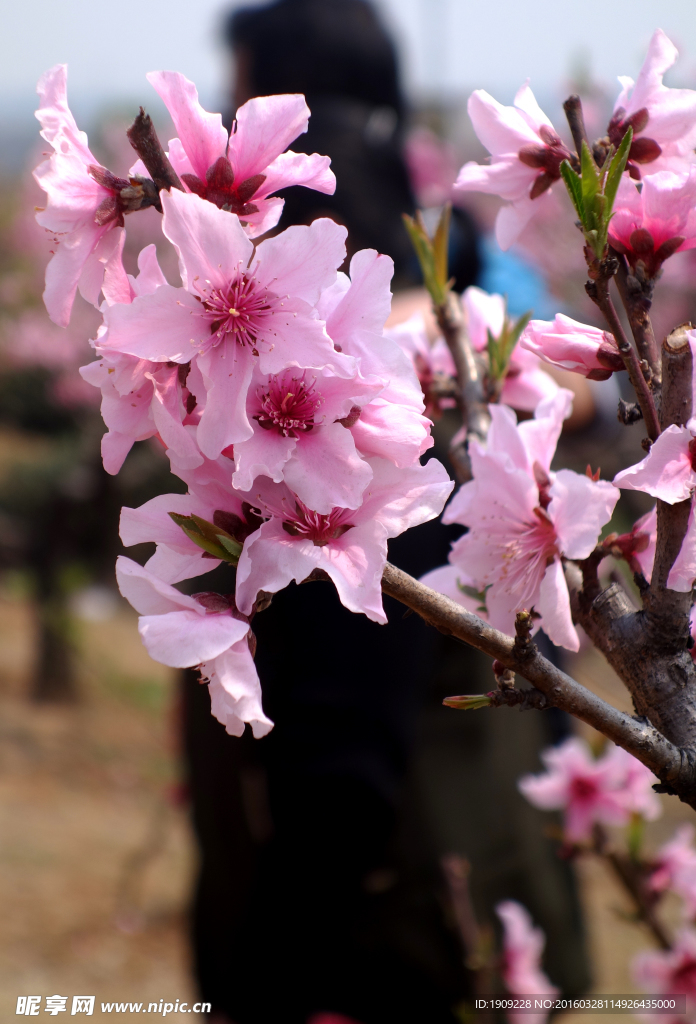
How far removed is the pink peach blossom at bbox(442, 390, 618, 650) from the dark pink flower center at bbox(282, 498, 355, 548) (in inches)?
4.6

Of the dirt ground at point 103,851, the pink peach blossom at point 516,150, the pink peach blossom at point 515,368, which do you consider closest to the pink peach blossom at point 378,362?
the pink peach blossom at point 516,150

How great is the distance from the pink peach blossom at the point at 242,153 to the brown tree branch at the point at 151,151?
10 millimetres

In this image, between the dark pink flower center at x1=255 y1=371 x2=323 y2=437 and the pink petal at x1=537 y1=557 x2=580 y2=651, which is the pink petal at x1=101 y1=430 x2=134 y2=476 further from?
the pink petal at x1=537 y1=557 x2=580 y2=651

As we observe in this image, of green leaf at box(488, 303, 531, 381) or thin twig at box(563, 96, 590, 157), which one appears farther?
green leaf at box(488, 303, 531, 381)

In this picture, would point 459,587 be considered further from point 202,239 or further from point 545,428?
point 202,239

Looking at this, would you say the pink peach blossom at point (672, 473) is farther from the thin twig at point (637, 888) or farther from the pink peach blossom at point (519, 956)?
the pink peach blossom at point (519, 956)

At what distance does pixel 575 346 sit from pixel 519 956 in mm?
1401

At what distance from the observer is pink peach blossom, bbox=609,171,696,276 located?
0.49 metres

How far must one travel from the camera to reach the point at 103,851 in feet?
13.1

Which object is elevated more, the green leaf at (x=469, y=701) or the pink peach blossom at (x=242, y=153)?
the pink peach blossom at (x=242, y=153)

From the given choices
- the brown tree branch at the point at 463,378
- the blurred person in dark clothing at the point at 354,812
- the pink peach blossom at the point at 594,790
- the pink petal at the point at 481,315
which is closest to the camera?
the brown tree branch at the point at 463,378

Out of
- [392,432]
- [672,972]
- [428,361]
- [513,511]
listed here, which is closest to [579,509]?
[513,511]

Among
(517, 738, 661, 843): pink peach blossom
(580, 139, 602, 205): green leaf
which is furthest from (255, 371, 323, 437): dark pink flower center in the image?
(517, 738, 661, 843): pink peach blossom

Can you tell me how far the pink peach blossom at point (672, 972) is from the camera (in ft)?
3.84
